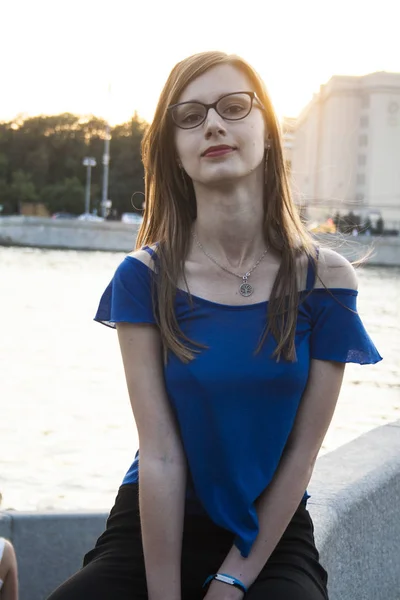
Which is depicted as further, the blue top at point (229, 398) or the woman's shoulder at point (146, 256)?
the woman's shoulder at point (146, 256)

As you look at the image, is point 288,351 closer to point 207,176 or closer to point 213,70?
point 207,176

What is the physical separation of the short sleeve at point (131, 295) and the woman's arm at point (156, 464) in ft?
0.07

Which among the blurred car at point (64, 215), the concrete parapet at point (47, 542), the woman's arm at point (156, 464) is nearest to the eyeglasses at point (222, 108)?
the woman's arm at point (156, 464)

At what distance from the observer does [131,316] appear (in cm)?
213

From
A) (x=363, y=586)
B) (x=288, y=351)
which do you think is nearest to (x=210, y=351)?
(x=288, y=351)

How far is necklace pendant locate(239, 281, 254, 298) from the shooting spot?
7.08 feet

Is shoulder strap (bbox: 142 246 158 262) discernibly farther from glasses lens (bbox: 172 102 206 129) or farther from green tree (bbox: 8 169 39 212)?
green tree (bbox: 8 169 39 212)

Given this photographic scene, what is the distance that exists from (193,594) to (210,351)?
48 cm

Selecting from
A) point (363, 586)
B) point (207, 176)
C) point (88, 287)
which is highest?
point (207, 176)

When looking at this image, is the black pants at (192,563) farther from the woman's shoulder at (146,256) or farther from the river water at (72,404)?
the river water at (72,404)

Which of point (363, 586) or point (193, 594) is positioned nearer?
point (193, 594)

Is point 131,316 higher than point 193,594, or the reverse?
point 131,316

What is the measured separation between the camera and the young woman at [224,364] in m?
2.04

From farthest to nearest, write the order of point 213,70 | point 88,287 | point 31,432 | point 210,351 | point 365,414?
1. point 88,287
2. point 365,414
3. point 31,432
4. point 213,70
5. point 210,351
